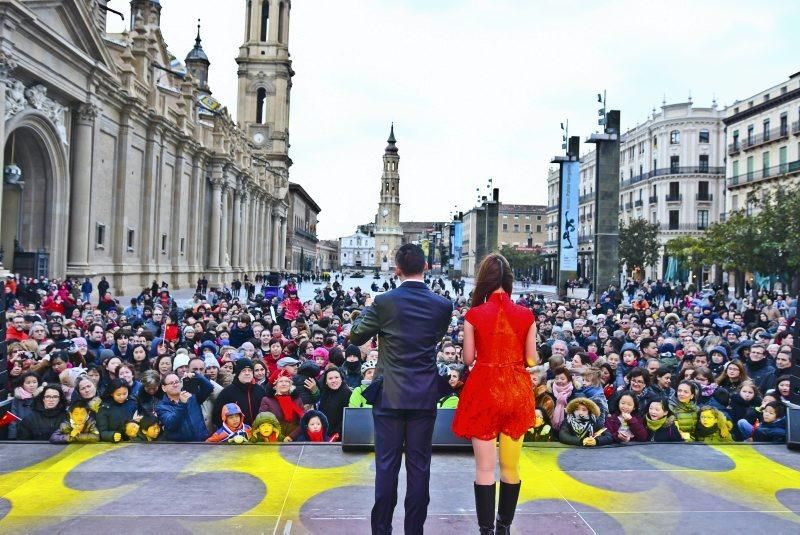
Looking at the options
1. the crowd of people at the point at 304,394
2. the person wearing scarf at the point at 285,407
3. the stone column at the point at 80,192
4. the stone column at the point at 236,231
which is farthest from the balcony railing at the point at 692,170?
the person wearing scarf at the point at 285,407

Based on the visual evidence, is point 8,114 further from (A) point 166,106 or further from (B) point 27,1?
(A) point 166,106

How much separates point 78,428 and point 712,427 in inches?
251

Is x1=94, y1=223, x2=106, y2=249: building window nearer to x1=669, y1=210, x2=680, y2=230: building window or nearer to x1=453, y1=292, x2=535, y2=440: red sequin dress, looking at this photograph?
x1=453, y1=292, x2=535, y2=440: red sequin dress

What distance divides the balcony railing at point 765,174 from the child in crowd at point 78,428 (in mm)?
49611

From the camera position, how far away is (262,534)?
4.51m

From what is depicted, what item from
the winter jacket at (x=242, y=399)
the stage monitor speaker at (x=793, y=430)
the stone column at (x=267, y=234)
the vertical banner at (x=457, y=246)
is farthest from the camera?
the stone column at (x=267, y=234)

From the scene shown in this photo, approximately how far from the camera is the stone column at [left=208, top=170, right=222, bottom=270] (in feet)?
157

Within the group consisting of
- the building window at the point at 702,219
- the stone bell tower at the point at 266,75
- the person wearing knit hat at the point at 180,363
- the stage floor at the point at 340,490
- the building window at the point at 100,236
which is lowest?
the stage floor at the point at 340,490

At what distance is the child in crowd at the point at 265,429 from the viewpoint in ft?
22.9

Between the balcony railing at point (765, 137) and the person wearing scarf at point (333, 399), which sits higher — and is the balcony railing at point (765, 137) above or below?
above

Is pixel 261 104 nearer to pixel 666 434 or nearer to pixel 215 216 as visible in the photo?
pixel 215 216

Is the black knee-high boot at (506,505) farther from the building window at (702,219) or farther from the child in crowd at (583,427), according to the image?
the building window at (702,219)

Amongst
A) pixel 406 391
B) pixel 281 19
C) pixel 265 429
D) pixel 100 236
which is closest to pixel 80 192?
pixel 100 236

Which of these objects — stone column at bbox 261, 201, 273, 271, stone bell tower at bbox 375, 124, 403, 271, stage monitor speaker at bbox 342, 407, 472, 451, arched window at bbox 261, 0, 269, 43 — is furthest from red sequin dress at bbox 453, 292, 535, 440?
stone bell tower at bbox 375, 124, 403, 271
